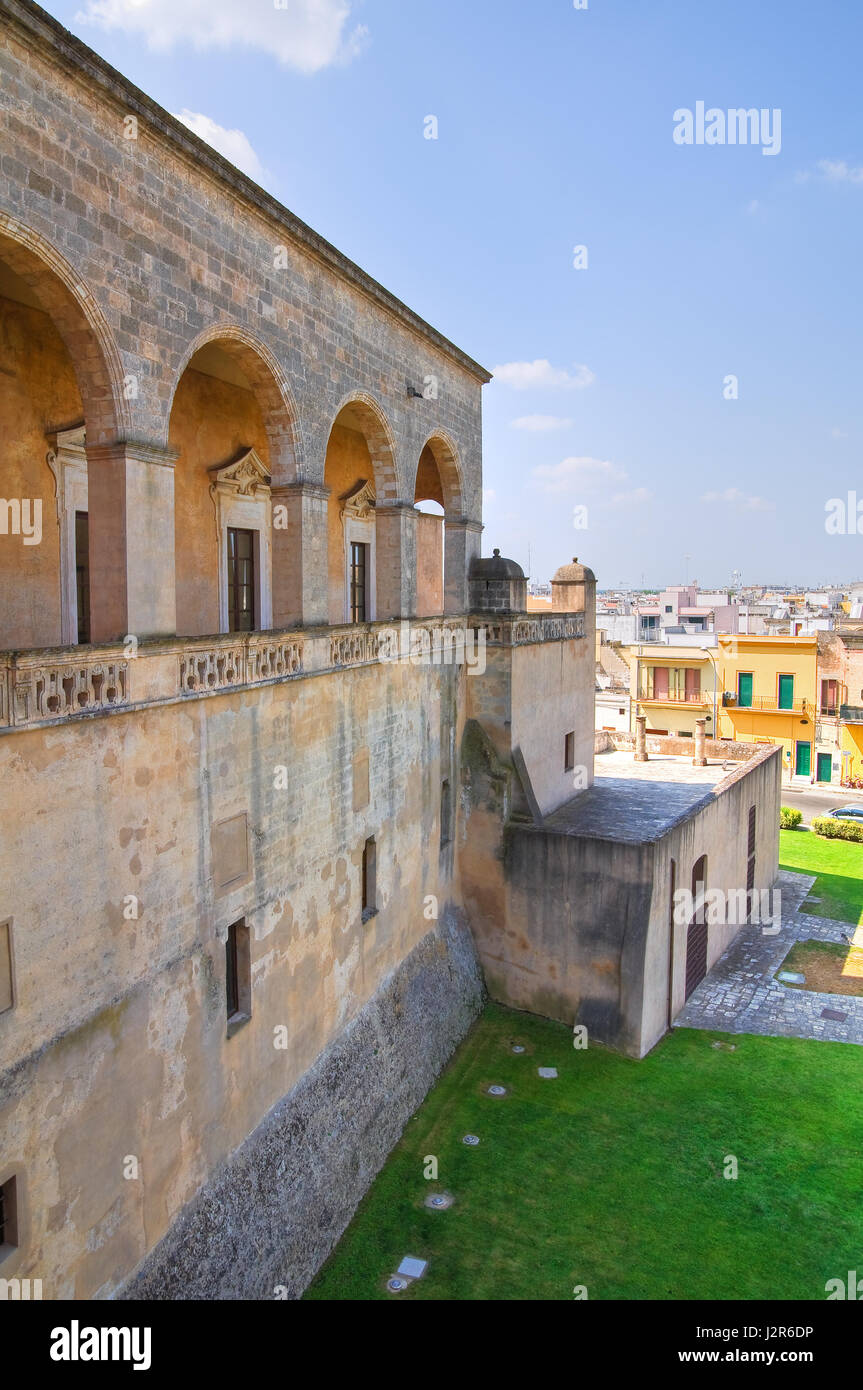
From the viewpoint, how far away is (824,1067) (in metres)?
14.9

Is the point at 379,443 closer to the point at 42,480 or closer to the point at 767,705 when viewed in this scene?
the point at 42,480

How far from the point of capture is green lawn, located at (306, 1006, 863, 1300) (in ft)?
33.7

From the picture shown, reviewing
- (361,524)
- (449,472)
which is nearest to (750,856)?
(449,472)

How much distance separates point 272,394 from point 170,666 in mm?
3924

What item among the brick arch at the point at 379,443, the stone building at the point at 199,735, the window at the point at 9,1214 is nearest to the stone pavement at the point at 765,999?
the stone building at the point at 199,735

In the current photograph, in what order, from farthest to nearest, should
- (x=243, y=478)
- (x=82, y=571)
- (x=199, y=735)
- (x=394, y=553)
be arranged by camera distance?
(x=394, y=553) < (x=243, y=478) < (x=82, y=571) < (x=199, y=735)

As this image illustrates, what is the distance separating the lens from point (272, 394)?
10.5 meters

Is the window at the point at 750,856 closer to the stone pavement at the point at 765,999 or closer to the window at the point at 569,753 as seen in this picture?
the stone pavement at the point at 765,999

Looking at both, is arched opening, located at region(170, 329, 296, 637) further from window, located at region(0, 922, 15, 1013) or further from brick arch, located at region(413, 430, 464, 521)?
window, located at region(0, 922, 15, 1013)

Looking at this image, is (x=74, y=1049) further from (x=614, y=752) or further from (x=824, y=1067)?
(x=614, y=752)

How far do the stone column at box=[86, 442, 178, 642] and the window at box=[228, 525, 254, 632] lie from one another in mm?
4073

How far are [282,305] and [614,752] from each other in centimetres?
2037

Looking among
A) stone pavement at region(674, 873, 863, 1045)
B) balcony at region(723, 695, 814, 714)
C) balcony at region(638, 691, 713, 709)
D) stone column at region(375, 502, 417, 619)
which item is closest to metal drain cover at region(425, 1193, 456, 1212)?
stone pavement at region(674, 873, 863, 1045)
